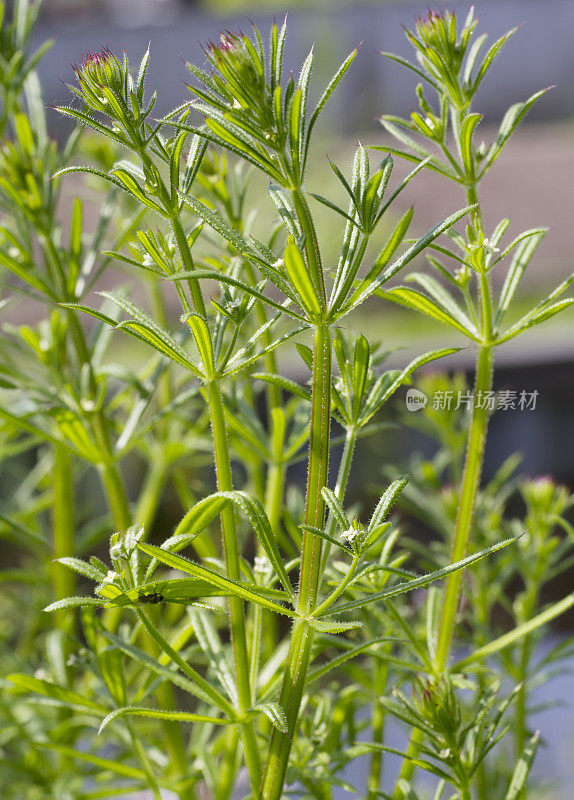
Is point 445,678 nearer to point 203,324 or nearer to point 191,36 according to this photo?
point 203,324

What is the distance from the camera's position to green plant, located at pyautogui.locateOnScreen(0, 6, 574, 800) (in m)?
0.37

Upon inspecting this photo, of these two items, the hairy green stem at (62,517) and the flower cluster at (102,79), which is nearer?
the flower cluster at (102,79)

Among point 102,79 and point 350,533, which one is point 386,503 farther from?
point 102,79

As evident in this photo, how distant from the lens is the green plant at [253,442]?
37 cm

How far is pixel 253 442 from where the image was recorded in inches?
22.3

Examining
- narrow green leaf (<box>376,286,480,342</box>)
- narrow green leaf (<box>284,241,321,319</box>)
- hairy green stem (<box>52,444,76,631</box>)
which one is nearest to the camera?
narrow green leaf (<box>284,241,321,319</box>)

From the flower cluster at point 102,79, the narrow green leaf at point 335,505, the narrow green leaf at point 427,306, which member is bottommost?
the narrow green leaf at point 335,505

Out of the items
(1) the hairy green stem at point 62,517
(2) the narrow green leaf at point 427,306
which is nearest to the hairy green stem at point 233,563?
(2) the narrow green leaf at point 427,306

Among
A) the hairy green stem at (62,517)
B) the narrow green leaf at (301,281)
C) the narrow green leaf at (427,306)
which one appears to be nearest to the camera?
the narrow green leaf at (301,281)

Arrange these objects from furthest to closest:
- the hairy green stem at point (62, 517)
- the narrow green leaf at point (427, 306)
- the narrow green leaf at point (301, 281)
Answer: the hairy green stem at point (62, 517), the narrow green leaf at point (427, 306), the narrow green leaf at point (301, 281)

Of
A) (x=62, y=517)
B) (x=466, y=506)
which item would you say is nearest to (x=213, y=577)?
(x=466, y=506)

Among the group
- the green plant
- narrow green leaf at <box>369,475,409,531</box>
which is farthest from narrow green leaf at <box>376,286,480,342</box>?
narrow green leaf at <box>369,475,409,531</box>

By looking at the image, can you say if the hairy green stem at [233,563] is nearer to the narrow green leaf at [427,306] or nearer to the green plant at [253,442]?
the green plant at [253,442]

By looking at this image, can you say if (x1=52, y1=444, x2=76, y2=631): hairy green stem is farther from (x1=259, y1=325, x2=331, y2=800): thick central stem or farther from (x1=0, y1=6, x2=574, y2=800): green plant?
(x1=259, y1=325, x2=331, y2=800): thick central stem
